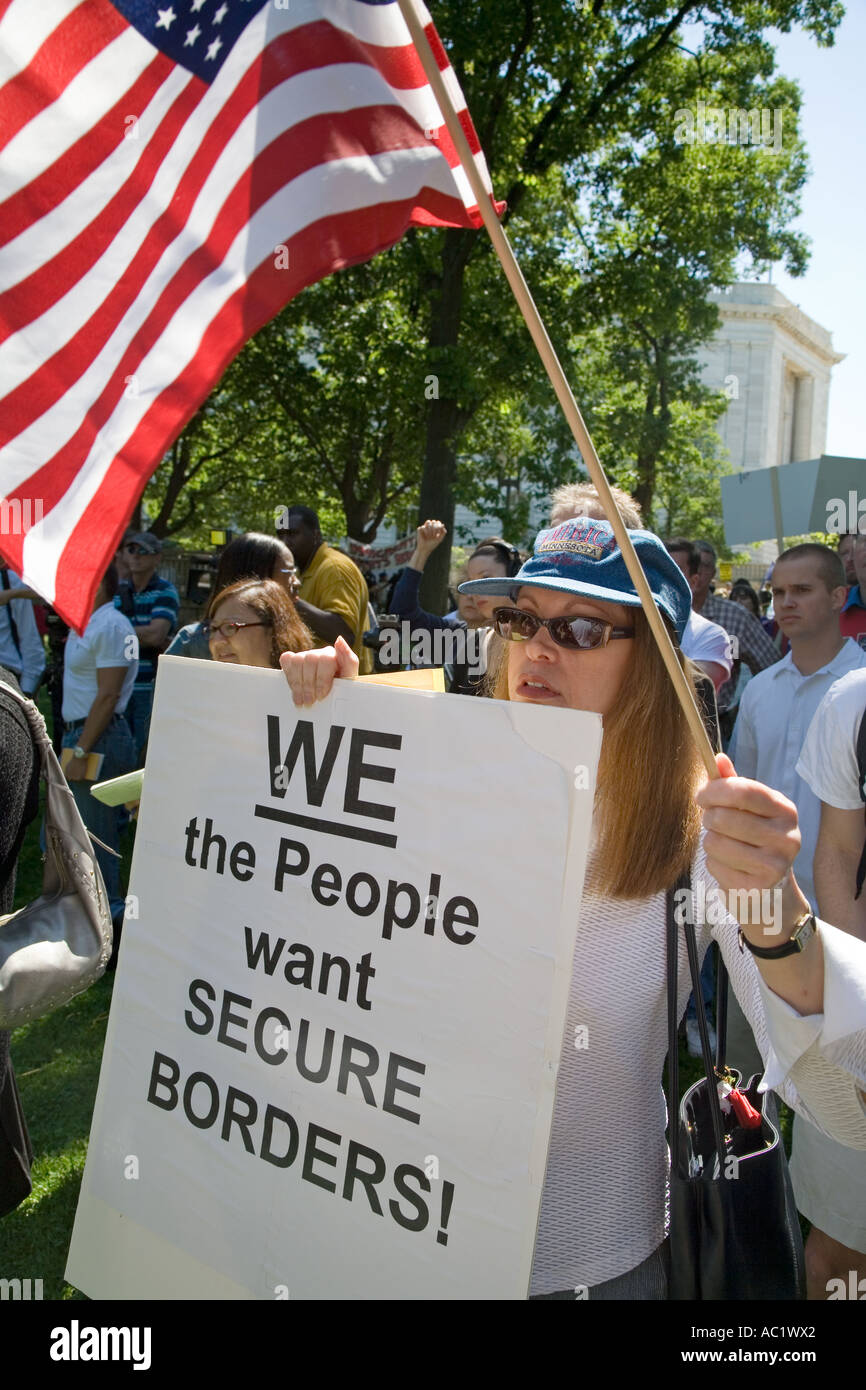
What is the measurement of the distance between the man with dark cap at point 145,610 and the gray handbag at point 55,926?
4.73m

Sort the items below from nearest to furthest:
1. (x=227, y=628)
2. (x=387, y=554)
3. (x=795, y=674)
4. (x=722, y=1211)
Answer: (x=722, y=1211), (x=227, y=628), (x=795, y=674), (x=387, y=554)

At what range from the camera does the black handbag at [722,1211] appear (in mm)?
1622

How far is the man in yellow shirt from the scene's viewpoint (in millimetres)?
5074

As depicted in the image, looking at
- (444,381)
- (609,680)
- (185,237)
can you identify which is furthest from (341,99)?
(444,381)

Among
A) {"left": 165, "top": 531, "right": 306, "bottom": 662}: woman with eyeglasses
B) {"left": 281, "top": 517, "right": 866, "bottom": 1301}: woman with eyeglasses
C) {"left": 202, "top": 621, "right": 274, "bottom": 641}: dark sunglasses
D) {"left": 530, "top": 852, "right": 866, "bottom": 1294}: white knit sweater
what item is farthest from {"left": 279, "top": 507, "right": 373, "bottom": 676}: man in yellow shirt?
{"left": 530, "top": 852, "right": 866, "bottom": 1294}: white knit sweater

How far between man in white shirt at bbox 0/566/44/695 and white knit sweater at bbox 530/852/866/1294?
6.32m

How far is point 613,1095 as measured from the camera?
176 cm

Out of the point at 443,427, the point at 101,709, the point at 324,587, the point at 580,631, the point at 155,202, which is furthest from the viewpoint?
the point at 443,427

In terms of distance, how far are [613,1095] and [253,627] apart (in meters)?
2.52

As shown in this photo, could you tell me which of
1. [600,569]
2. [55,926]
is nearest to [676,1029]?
[600,569]

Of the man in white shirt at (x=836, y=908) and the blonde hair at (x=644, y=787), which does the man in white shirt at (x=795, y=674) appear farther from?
the blonde hair at (x=644, y=787)

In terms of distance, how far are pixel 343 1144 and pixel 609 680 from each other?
895mm

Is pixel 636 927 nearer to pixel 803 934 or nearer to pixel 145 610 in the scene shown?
pixel 803 934

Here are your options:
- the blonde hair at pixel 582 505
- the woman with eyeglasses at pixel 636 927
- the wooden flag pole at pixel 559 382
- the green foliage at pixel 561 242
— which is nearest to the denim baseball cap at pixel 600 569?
the woman with eyeglasses at pixel 636 927
